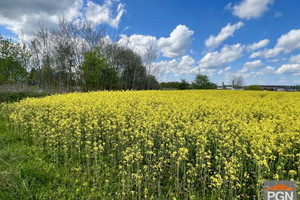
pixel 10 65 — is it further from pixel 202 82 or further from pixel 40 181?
pixel 202 82

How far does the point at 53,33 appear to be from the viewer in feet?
90.5

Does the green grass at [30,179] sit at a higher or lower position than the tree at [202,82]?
lower

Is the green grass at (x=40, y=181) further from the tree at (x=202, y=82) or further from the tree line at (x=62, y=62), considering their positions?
the tree at (x=202, y=82)

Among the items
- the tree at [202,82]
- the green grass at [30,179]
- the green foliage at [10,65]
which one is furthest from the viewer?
the tree at [202,82]

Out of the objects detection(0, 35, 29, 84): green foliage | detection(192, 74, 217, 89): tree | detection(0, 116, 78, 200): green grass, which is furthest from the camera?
detection(192, 74, 217, 89): tree

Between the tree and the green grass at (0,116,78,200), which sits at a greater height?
the tree

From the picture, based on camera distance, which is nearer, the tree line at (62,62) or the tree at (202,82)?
the tree line at (62,62)

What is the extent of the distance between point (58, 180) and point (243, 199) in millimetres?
3970

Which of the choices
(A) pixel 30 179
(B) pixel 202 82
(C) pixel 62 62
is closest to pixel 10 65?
(C) pixel 62 62

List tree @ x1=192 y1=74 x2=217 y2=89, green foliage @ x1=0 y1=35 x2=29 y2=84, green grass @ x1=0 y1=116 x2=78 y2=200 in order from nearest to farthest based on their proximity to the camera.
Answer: green grass @ x1=0 y1=116 x2=78 y2=200 < green foliage @ x1=0 y1=35 x2=29 y2=84 < tree @ x1=192 y1=74 x2=217 y2=89

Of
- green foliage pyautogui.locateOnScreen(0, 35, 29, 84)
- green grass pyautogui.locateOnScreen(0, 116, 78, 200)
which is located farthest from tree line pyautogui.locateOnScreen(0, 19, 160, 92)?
green grass pyautogui.locateOnScreen(0, 116, 78, 200)

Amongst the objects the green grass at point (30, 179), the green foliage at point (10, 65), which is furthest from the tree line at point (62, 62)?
the green grass at point (30, 179)

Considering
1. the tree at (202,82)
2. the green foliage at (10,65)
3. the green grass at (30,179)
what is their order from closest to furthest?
the green grass at (30,179) → the green foliage at (10,65) → the tree at (202,82)

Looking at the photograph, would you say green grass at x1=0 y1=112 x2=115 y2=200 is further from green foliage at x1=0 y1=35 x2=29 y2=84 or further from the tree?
the tree
